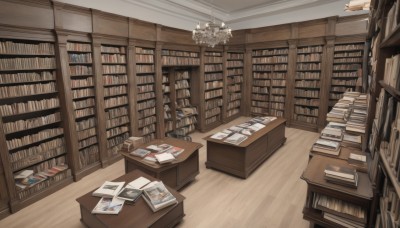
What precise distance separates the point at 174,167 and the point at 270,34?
16.7 feet

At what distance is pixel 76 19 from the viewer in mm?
3215

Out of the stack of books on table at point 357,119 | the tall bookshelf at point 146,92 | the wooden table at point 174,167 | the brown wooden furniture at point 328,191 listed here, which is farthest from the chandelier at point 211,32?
the brown wooden furniture at point 328,191

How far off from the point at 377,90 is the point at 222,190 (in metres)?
2.22

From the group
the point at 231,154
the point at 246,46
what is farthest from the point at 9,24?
the point at 246,46

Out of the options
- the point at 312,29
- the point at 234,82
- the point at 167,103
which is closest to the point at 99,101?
the point at 167,103

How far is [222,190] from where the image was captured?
3.16 metres

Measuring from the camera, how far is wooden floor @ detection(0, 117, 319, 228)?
2535 mm

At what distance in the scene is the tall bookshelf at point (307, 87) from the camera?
5.63 m

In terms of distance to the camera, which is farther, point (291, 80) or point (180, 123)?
point (291, 80)

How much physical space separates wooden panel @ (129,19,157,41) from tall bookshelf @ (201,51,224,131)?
1.75m

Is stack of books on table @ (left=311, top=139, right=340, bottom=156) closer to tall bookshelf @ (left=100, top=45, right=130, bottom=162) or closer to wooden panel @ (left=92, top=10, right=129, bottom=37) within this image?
tall bookshelf @ (left=100, top=45, right=130, bottom=162)

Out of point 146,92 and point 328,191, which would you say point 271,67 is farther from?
point 328,191

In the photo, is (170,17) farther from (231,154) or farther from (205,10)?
Result: (231,154)

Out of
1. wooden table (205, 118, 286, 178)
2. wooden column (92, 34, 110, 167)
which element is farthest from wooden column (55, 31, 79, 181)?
wooden table (205, 118, 286, 178)
